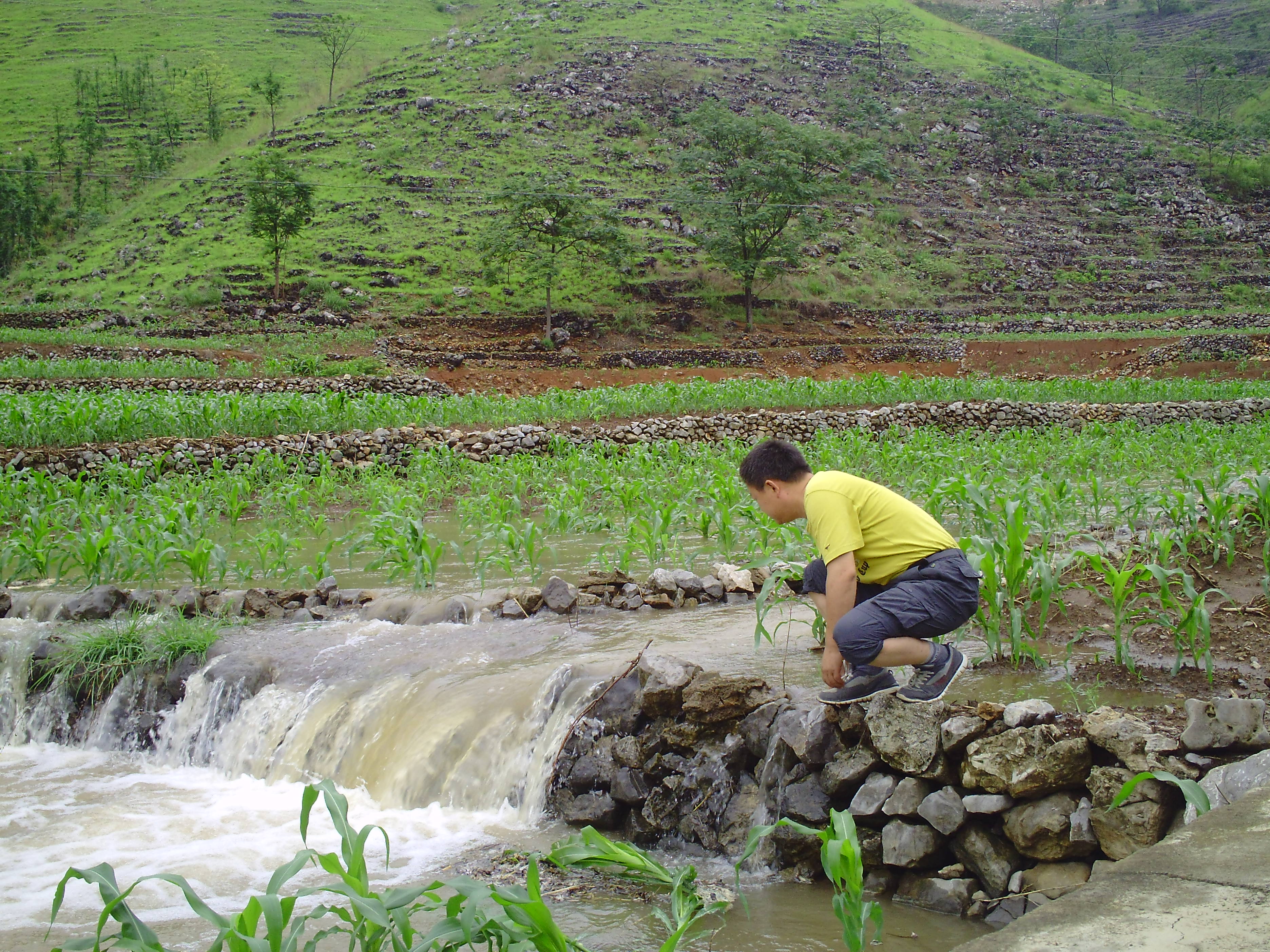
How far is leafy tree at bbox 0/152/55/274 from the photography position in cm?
3934

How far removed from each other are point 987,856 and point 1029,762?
38 cm

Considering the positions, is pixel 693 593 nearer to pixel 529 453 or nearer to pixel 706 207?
pixel 529 453

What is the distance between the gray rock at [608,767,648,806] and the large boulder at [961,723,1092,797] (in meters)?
1.46

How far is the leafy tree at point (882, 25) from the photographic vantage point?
6588 centimetres

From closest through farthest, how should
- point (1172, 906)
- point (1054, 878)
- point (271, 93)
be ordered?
1. point (1172, 906)
2. point (1054, 878)
3. point (271, 93)

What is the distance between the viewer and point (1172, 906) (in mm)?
1891

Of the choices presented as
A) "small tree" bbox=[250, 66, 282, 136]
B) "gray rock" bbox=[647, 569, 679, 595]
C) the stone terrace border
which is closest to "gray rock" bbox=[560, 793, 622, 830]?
"gray rock" bbox=[647, 569, 679, 595]

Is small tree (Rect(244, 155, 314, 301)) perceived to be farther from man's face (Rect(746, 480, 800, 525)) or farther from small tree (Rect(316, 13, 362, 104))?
man's face (Rect(746, 480, 800, 525))

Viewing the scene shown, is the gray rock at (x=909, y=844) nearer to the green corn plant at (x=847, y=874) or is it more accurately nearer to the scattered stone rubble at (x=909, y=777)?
the scattered stone rubble at (x=909, y=777)

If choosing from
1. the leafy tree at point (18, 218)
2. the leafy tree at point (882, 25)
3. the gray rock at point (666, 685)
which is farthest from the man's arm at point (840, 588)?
the leafy tree at point (882, 25)

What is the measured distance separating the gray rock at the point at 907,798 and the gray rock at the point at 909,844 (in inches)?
1.9

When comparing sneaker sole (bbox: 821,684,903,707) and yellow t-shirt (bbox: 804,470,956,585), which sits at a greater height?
yellow t-shirt (bbox: 804,470,956,585)

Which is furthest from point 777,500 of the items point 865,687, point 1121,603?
point 1121,603

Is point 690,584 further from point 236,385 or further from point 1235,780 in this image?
point 236,385
